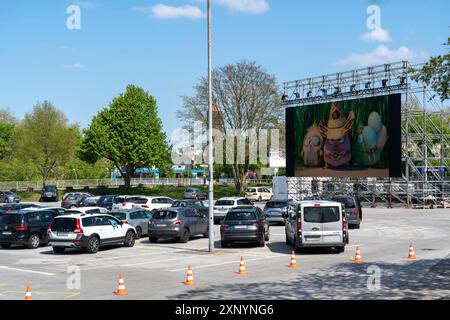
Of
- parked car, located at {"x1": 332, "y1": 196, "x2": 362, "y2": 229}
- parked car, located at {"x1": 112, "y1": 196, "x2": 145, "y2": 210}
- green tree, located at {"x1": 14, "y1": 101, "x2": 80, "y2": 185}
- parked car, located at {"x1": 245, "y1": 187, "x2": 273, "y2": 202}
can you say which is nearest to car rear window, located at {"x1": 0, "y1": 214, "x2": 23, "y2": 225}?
parked car, located at {"x1": 112, "y1": 196, "x2": 145, "y2": 210}

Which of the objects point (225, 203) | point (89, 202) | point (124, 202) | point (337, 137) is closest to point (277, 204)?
point (225, 203)

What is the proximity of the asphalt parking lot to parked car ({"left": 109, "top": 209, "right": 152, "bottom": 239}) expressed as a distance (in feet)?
5.53

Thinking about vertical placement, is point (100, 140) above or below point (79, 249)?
above

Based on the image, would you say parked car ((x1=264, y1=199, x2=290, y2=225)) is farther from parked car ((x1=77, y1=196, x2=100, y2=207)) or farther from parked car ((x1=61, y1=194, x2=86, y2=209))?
parked car ((x1=61, y1=194, x2=86, y2=209))

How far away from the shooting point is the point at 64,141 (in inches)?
2933

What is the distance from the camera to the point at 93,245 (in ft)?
73.8

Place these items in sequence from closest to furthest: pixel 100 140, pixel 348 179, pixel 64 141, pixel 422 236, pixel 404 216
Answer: pixel 422 236 → pixel 404 216 → pixel 348 179 → pixel 100 140 → pixel 64 141

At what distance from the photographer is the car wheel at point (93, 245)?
2227 cm

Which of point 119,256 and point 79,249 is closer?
point 119,256

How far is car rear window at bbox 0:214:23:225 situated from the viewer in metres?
24.3

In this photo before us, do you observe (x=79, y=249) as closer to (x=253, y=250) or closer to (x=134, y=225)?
(x=134, y=225)

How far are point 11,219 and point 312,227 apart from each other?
1255 centimetres
